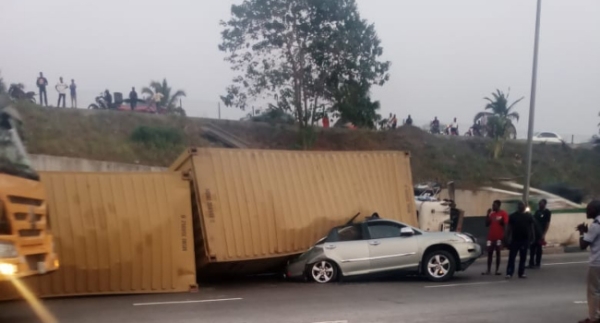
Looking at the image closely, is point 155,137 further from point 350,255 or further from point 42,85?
point 350,255

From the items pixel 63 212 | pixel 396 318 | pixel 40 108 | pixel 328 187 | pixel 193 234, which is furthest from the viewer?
pixel 40 108

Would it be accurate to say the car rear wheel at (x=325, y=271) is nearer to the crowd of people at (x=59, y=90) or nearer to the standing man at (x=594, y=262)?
the standing man at (x=594, y=262)

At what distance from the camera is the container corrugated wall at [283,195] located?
14016mm

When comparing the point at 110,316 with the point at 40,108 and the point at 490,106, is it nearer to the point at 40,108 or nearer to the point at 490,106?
the point at 40,108

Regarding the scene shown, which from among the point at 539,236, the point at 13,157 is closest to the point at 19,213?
the point at 13,157

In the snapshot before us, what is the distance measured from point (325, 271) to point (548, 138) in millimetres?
39450

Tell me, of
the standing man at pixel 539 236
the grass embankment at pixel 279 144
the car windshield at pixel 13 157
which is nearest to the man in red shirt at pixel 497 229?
the standing man at pixel 539 236

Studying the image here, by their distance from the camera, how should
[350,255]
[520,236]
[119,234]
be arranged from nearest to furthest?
1. [119,234]
2. [350,255]
3. [520,236]

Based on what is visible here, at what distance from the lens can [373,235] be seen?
1452 cm

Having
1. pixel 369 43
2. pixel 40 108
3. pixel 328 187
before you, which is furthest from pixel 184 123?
pixel 328 187

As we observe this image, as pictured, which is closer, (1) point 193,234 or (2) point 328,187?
(1) point 193,234

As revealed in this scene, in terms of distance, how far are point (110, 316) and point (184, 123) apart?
23969 mm

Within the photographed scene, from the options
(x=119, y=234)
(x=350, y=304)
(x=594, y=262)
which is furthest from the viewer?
(x=119, y=234)

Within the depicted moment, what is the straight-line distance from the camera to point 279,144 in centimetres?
3384
